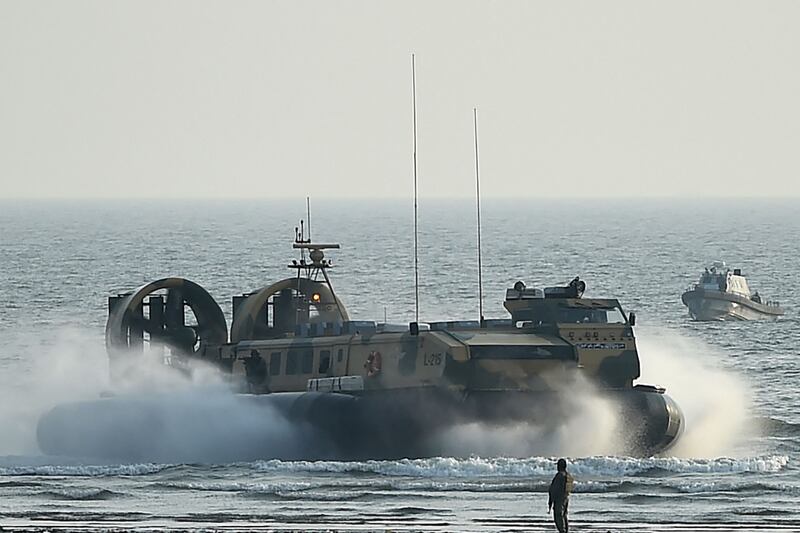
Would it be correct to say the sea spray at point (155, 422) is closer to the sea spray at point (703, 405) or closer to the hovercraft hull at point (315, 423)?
the hovercraft hull at point (315, 423)

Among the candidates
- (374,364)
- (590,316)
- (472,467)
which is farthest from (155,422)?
(590,316)

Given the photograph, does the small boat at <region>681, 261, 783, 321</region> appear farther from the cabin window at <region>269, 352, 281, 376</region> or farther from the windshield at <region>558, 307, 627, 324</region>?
the windshield at <region>558, 307, 627, 324</region>

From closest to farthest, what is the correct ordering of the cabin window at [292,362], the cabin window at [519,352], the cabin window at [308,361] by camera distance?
1. the cabin window at [519,352]
2. the cabin window at [308,361]
3. the cabin window at [292,362]

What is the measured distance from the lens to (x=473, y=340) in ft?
132

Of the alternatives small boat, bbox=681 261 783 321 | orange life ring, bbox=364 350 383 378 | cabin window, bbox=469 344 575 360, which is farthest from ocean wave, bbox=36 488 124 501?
small boat, bbox=681 261 783 321

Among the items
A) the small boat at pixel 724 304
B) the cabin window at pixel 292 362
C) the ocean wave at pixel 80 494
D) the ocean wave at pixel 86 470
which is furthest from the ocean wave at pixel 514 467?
the small boat at pixel 724 304

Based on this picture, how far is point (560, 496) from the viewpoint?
29.6m

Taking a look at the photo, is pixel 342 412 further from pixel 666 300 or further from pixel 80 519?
pixel 666 300

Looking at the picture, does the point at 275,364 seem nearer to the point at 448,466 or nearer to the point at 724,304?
the point at 448,466

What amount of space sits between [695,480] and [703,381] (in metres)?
10.2

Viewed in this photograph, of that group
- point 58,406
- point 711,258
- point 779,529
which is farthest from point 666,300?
point 779,529

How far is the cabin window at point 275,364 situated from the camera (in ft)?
143

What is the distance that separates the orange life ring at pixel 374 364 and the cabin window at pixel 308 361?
1.86 m

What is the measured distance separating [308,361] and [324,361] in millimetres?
466
